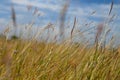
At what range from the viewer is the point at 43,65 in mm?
2643

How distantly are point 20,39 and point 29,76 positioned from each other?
1.34m

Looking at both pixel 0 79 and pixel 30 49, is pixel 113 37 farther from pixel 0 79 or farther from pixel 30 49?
pixel 0 79

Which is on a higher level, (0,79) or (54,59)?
(0,79)

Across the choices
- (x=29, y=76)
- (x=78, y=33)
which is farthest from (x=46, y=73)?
(x=78, y=33)

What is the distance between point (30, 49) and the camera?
3.23 metres

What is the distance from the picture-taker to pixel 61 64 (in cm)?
274

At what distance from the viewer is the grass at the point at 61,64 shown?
2.39m

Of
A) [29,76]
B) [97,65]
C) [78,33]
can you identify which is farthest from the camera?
[78,33]

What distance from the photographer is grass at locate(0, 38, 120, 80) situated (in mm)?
2395

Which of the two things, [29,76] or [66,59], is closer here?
[29,76]

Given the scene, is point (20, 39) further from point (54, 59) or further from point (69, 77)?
point (69, 77)

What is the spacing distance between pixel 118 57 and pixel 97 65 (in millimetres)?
642

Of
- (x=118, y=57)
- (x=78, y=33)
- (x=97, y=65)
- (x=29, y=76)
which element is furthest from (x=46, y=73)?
(x=118, y=57)

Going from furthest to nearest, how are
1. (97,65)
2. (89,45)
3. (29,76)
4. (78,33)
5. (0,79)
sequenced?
(89,45) < (78,33) < (97,65) < (29,76) < (0,79)
